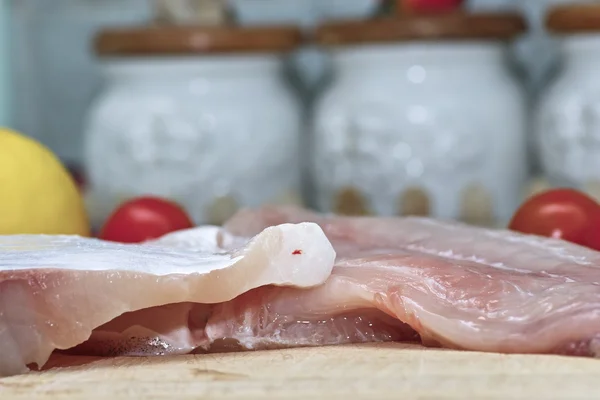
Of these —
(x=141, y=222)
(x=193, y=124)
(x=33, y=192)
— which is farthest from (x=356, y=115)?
(x=33, y=192)

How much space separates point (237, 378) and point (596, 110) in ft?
3.44

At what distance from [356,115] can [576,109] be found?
0.40m

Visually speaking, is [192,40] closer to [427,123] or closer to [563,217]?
[427,123]

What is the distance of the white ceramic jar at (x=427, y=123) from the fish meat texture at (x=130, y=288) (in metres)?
0.85

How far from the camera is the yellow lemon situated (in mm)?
973

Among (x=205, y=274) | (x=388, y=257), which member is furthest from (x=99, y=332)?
(x=388, y=257)

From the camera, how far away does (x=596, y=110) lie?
144 cm

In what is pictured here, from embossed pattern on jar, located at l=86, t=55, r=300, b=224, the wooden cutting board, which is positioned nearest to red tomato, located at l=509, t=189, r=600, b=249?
the wooden cutting board

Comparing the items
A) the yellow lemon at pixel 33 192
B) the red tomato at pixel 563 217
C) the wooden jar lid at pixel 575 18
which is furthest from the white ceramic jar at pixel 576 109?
the yellow lemon at pixel 33 192

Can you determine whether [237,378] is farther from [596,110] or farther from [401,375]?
[596,110]

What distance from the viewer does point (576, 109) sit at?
1.47 m

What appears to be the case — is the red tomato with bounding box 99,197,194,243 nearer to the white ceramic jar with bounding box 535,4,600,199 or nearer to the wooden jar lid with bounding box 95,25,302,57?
the wooden jar lid with bounding box 95,25,302,57

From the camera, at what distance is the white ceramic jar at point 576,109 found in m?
1.45

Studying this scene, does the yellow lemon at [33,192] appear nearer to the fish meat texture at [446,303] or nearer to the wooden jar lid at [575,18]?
the fish meat texture at [446,303]
